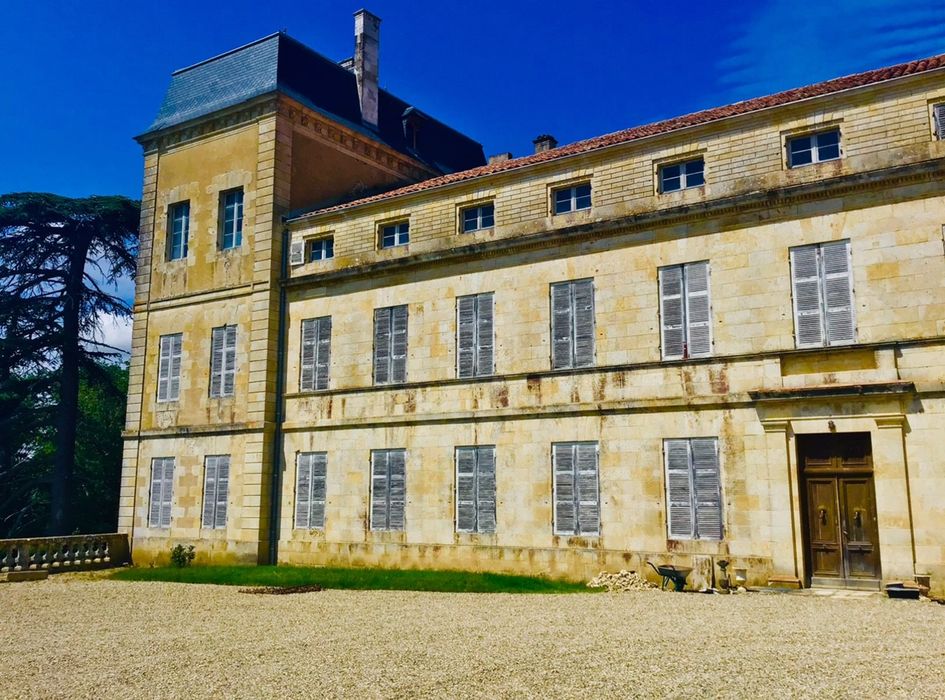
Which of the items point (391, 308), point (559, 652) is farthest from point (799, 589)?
point (391, 308)

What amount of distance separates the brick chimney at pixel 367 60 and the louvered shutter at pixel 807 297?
1380 centimetres

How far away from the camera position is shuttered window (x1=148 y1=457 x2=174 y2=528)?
21344 mm

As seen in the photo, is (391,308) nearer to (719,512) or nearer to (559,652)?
(719,512)

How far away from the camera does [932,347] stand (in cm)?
1312

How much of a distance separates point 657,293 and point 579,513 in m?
4.18

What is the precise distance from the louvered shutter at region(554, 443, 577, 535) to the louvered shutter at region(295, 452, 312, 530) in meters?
6.07

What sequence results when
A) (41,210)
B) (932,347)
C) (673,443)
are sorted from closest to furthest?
(932,347), (673,443), (41,210)

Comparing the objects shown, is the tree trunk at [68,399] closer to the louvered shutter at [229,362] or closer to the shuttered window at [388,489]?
the louvered shutter at [229,362]

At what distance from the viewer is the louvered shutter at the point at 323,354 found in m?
19.7

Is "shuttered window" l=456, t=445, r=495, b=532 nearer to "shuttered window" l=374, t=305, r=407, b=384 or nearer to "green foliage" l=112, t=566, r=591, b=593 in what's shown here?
"green foliage" l=112, t=566, r=591, b=593

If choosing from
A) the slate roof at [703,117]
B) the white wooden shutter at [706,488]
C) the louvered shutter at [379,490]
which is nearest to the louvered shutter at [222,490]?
the louvered shutter at [379,490]

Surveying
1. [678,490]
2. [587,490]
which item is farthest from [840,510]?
[587,490]

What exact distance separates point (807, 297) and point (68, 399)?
74.5ft

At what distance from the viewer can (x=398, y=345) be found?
18797mm
